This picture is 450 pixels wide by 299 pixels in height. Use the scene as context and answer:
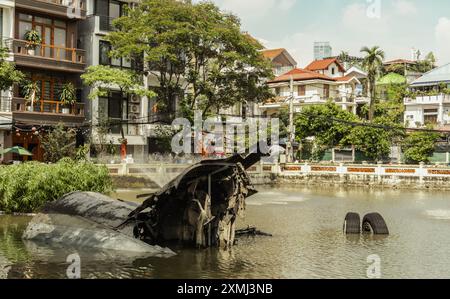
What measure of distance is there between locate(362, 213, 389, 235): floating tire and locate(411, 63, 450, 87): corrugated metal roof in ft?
198

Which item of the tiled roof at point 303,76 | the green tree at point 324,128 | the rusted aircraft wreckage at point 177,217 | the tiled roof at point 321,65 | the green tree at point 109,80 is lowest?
the rusted aircraft wreckage at point 177,217

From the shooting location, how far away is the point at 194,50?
49.8 m

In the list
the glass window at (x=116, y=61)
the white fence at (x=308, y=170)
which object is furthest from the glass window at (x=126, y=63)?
the white fence at (x=308, y=170)

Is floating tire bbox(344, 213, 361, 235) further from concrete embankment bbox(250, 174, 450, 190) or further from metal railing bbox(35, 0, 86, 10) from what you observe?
metal railing bbox(35, 0, 86, 10)

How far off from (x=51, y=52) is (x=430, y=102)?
49137 mm

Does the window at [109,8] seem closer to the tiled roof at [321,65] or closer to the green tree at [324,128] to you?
the green tree at [324,128]

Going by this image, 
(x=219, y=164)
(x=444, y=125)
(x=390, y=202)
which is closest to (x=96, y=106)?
(x=390, y=202)

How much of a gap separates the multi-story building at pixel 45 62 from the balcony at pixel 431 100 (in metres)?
45.8

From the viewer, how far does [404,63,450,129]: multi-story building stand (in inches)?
3077

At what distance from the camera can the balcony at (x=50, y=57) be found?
46.8 metres

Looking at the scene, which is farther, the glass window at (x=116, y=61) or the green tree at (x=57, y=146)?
the glass window at (x=116, y=61)

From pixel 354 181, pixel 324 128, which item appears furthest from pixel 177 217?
pixel 324 128

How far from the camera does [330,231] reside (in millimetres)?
25219

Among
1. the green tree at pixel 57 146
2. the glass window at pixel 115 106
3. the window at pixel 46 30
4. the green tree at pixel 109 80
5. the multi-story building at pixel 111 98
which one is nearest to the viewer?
the green tree at pixel 57 146
